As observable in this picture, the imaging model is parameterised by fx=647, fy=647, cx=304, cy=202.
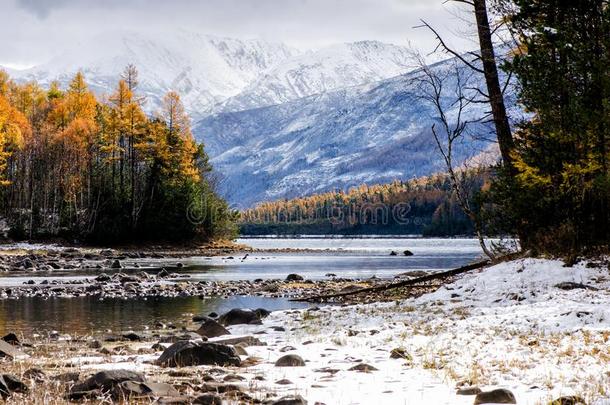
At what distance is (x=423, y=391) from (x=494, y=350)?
8.44 feet

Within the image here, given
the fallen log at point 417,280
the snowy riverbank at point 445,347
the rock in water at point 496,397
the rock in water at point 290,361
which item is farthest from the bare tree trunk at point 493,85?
the rock in water at point 496,397

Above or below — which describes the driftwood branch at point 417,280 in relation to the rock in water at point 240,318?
above

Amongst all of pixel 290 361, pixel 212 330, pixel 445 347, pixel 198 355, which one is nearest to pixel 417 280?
pixel 212 330

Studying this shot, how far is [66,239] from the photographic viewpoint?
67562mm

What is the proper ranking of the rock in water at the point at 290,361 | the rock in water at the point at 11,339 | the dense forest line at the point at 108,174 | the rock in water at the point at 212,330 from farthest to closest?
the dense forest line at the point at 108,174 < the rock in water at the point at 212,330 < the rock in water at the point at 11,339 < the rock in water at the point at 290,361

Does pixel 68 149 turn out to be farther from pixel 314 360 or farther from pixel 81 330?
pixel 314 360

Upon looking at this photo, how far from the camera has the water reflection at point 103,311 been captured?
17703 mm

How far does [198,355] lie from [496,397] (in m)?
5.14

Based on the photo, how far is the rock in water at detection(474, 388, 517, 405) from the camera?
23.6 ft

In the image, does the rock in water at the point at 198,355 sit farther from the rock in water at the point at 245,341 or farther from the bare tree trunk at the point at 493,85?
the bare tree trunk at the point at 493,85

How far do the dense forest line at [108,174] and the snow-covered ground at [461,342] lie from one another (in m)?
57.4

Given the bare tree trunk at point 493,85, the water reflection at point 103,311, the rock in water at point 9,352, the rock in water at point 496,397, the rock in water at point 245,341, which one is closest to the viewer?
the rock in water at point 496,397

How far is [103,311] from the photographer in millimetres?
21312

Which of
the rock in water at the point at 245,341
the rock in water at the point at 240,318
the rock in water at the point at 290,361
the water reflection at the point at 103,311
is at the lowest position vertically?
the water reflection at the point at 103,311
